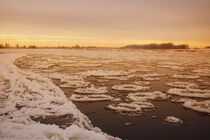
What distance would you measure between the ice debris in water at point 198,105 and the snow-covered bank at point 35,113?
2454 millimetres

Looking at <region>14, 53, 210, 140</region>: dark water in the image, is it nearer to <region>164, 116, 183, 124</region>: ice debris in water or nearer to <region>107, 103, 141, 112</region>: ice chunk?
<region>164, 116, 183, 124</region>: ice debris in water

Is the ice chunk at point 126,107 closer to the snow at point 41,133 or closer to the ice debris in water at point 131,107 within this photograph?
the ice debris in water at point 131,107

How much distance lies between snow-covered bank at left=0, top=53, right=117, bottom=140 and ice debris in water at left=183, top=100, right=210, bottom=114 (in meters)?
2.45

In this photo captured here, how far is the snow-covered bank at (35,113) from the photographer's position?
11.7 ft

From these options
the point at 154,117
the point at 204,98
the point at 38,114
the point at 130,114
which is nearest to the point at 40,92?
the point at 38,114

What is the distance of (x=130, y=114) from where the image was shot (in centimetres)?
509

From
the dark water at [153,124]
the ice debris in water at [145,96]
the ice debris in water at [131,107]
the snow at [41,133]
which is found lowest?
the dark water at [153,124]

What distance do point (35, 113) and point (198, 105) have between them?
142 inches

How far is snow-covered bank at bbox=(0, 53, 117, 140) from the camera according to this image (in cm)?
356

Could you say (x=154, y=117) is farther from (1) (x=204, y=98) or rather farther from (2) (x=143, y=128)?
(1) (x=204, y=98)

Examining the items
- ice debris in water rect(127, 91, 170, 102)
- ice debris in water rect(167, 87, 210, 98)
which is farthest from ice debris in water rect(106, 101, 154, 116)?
ice debris in water rect(167, 87, 210, 98)

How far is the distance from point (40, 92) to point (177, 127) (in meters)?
3.75

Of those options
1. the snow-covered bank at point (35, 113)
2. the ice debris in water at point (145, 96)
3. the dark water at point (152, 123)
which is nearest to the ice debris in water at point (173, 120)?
the dark water at point (152, 123)

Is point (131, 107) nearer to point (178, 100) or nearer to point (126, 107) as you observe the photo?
point (126, 107)
